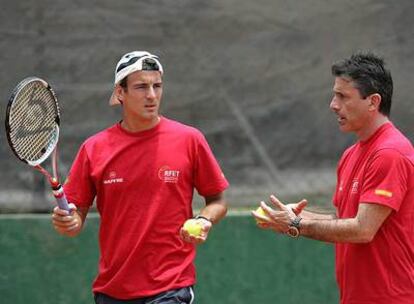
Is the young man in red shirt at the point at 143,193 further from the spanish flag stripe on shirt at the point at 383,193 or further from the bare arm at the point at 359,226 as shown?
the spanish flag stripe on shirt at the point at 383,193

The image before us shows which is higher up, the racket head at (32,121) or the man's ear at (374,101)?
the man's ear at (374,101)

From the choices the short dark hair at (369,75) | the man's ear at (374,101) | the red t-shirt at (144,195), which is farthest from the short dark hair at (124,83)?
the man's ear at (374,101)

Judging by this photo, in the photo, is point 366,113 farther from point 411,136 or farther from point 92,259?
point 92,259

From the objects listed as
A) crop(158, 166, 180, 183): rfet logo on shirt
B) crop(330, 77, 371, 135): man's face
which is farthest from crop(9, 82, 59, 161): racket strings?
crop(330, 77, 371, 135): man's face

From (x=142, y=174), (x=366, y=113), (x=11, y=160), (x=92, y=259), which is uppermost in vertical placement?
(x=366, y=113)

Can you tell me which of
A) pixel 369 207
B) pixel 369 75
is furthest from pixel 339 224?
pixel 369 75

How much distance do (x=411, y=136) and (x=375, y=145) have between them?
7.90 ft

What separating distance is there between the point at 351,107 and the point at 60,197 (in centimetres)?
136

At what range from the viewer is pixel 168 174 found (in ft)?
15.9

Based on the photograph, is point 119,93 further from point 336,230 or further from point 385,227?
point 385,227

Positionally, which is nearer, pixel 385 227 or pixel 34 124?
pixel 385 227

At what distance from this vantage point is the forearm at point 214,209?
193 inches

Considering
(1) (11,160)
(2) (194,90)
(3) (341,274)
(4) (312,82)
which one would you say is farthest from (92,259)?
(3) (341,274)

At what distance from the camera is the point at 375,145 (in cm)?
440
